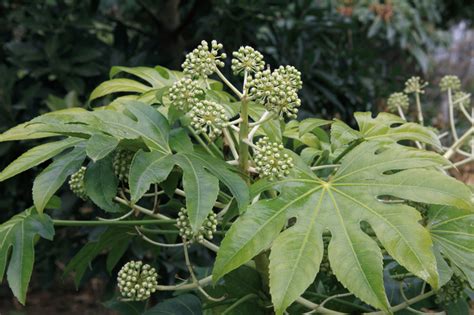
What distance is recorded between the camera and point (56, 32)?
2705 millimetres

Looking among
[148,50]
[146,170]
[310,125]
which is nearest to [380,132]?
[310,125]

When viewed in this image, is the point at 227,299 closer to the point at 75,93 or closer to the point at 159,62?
the point at 75,93

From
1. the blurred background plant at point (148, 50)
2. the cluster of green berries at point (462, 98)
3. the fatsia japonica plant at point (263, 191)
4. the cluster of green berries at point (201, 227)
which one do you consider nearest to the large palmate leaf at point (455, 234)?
the fatsia japonica plant at point (263, 191)

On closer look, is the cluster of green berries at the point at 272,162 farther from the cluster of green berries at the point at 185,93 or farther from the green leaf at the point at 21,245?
the green leaf at the point at 21,245

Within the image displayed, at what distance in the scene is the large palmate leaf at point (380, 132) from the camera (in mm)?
1256

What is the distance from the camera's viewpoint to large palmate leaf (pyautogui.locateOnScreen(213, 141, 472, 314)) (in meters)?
0.96

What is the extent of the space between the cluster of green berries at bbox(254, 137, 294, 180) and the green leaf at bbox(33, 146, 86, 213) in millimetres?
307

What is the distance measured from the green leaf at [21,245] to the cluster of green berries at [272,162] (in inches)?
15.4

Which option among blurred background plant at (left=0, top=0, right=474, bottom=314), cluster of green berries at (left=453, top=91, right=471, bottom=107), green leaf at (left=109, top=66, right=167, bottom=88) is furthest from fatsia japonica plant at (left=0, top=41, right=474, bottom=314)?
blurred background plant at (left=0, top=0, right=474, bottom=314)

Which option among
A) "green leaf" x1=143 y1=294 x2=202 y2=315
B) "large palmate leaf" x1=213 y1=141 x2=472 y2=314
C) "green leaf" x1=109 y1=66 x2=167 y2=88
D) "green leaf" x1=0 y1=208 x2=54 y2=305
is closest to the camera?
"large palmate leaf" x1=213 y1=141 x2=472 y2=314

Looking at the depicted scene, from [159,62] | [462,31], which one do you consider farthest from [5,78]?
[462,31]

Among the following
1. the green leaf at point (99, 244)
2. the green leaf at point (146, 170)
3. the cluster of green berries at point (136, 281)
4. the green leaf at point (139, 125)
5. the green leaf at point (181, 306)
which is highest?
the green leaf at point (139, 125)

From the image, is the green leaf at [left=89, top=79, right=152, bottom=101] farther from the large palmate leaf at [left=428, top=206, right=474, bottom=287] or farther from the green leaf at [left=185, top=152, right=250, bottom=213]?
the large palmate leaf at [left=428, top=206, right=474, bottom=287]

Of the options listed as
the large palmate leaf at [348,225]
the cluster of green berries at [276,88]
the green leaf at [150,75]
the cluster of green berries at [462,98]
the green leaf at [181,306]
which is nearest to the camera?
the large palmate leaf at [348,225]
